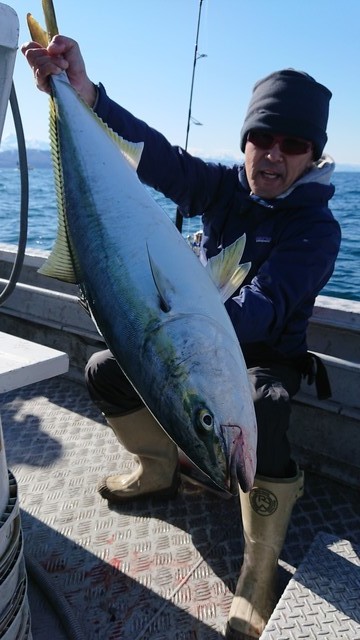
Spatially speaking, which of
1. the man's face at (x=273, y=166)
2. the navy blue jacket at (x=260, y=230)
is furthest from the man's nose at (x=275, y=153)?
the navy blue jacket at (x=260, y=230)

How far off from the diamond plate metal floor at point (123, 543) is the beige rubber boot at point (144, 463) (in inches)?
2.6

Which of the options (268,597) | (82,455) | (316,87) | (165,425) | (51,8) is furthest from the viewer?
(82,455)

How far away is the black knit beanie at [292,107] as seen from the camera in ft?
7.31

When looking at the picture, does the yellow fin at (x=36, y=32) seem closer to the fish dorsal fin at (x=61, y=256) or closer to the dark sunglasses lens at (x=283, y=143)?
the fish dorsal fin at (x=61, y=256)

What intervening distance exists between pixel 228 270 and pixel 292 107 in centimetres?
120

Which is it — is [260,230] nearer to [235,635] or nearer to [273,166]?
[273,166]

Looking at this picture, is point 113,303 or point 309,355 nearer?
point 113,303

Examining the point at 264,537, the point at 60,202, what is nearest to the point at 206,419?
the point at 60,202

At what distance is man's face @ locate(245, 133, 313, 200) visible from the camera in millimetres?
2316

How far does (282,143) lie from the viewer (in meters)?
2.29

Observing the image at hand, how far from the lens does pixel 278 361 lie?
2.45m

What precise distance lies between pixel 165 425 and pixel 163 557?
1.37 m

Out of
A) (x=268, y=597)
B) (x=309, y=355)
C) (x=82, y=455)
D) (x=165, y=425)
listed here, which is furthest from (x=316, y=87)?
(x=82, y=455)

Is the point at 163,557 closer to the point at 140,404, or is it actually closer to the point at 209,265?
the point at 140,404
